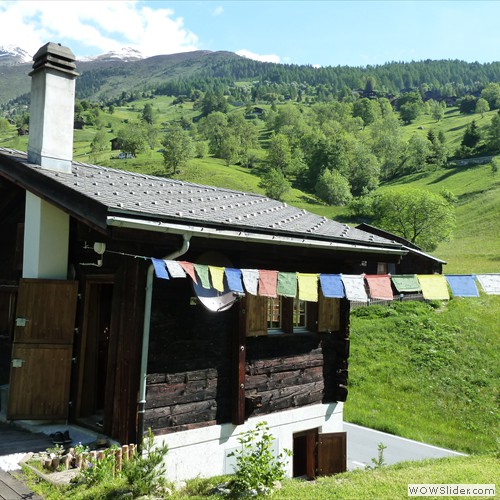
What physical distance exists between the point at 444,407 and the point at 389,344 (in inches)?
221

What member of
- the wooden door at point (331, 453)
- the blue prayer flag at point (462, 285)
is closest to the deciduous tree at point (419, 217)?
the wooden door at point (331, 453)

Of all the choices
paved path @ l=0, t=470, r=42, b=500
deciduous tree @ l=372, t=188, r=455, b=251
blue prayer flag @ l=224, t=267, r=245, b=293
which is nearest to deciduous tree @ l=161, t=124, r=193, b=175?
deciduous tree @ l=372, t=188, r=455, b=251

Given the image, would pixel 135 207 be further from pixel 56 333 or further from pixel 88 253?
pixel 56 333

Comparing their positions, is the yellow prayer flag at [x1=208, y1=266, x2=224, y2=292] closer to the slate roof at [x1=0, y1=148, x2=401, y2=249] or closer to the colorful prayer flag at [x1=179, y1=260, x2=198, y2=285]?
the colorful prayer flag at [x1=179, y1=260, x2=198, y2=285]

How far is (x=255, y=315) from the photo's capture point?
9414 millimetres

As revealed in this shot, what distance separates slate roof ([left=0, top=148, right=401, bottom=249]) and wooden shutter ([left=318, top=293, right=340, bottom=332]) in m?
1.41

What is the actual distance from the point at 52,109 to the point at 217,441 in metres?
6.58

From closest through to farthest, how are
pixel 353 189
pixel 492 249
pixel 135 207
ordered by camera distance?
1. pixel 135 207
2. pixel 492 249
3. pixel 353 189

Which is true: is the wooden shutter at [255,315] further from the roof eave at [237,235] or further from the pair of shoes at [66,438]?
the pair of shoes at [66,438]

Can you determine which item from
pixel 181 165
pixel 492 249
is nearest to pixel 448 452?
pixel 492 249

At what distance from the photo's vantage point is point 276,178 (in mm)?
82312

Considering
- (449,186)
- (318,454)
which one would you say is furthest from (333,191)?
(318,454)

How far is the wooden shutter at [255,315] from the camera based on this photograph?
929 cm

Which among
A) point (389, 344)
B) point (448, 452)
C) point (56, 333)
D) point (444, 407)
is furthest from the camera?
point (389, 344)
